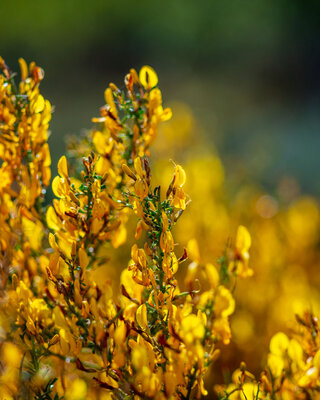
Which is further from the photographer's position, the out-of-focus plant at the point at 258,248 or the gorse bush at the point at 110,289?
the out-of-focus plant at the point at 258,248

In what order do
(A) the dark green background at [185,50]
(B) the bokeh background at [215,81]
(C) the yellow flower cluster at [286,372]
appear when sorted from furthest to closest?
(A) the dark green background at [185,50] → (B) the bokeh background at [215,81] → (C) the yellow flower cluster at [286,372]

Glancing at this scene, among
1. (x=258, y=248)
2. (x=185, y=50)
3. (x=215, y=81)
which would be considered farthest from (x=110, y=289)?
(x=185, y=50)

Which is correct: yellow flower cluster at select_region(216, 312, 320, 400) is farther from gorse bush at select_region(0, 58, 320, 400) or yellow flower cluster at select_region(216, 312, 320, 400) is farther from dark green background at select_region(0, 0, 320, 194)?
dark green background at select_region(0, 0, 320, 194)

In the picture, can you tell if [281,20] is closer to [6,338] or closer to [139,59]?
[139,59]

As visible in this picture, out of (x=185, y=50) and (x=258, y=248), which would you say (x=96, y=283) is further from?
(x=185, y=50)

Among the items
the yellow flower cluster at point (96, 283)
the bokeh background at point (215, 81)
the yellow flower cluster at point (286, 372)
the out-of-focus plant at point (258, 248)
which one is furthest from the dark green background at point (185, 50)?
the yellow flower cluster at point (286, 372)

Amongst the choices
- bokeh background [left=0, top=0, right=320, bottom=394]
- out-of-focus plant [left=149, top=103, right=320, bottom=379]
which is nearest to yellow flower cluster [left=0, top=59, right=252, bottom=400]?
out-of-focus plant [left=149, top=103, right=320, bottom=379]

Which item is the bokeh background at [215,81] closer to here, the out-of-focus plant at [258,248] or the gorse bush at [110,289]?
the out-of-focus plant at [258,248]
